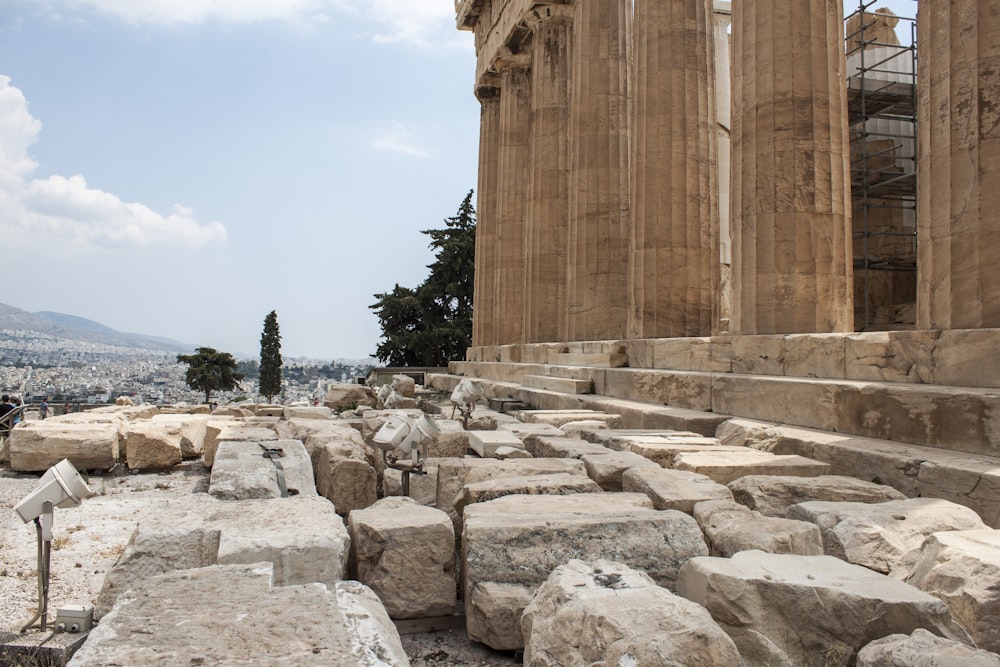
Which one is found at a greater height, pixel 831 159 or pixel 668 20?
pixel 668 20

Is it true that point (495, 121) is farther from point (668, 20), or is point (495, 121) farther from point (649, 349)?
point (649, 349)

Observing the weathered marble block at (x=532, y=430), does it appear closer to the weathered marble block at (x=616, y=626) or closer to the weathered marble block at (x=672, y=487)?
the weathered marble block at (x=672, y=487)

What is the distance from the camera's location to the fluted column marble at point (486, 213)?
2339 centimetres

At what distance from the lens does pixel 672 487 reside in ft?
15.0

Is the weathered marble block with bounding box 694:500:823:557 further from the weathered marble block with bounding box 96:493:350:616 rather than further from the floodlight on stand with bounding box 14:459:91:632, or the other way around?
the floodlight on stand with bounding box 14:459:91:632

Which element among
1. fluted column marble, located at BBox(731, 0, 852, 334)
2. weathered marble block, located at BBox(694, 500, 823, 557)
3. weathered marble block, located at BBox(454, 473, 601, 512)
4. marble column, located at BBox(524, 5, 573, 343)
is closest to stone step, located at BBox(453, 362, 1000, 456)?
fluted column marble, located at BBox(731, 0, 852, 334)

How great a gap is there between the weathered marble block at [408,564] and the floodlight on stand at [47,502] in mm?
1513

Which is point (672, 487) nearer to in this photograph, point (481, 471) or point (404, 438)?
point (481, 471)

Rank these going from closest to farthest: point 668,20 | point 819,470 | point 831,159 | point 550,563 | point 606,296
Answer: point 550,563
point 819,470
point 831,159
point 668,20
point 606,296

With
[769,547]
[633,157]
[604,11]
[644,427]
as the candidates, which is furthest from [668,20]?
[769,547]

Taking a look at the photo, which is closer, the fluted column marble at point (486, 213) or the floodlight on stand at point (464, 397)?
the floodlight on stand at point (464, 397)

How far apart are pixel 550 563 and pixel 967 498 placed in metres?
2.77

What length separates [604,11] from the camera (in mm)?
15055

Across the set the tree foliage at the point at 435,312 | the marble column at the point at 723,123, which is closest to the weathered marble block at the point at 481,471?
the marble column at the point at 723,123
